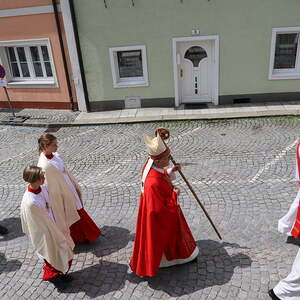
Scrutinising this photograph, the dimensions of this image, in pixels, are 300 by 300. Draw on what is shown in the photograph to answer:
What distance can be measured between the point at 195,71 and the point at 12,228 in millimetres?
8371

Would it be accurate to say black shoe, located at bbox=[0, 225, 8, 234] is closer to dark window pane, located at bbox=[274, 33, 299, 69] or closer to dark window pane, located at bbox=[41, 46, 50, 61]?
dark window pane, located at bbox=[41, 46, 50, 61]

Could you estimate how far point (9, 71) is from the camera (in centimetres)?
1300

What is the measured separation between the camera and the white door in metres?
11.5

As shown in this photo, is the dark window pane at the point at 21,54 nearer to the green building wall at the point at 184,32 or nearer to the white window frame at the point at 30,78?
the white window frame at the point at 30,78

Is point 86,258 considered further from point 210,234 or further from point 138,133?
point 138,133

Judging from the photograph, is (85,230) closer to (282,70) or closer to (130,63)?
(130,63)

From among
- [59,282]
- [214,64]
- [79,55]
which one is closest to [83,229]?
[59,282]

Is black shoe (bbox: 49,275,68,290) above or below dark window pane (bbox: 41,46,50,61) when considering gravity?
below

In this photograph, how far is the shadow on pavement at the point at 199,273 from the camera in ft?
14.6

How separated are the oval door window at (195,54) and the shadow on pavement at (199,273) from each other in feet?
27.0

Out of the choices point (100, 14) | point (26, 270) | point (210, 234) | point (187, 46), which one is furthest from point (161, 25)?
point (26, 270)

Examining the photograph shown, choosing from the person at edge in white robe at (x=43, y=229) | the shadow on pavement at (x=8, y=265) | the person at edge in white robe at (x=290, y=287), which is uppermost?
the person at edge in white robe at (x=43, y=229)

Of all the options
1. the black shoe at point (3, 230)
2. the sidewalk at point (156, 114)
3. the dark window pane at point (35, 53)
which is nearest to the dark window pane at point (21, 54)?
the dark window pane at point (35, 53)

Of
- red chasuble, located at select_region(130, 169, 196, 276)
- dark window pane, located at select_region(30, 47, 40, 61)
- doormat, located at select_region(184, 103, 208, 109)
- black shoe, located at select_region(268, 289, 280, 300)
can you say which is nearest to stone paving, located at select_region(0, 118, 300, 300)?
black shoe, located at select_region(268, 289, 280, 300)
